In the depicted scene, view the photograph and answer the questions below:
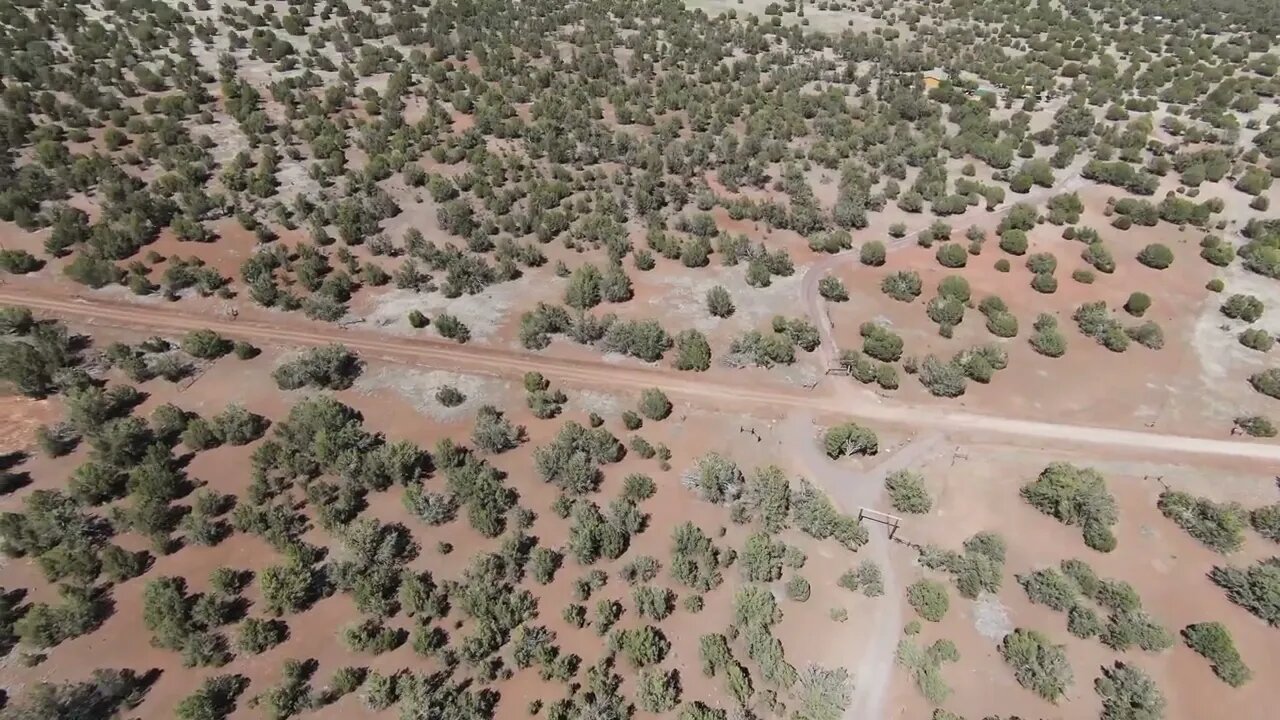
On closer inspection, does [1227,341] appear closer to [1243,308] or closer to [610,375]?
[1243,308]

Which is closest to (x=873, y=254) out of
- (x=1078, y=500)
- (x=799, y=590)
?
(x=1078, y=500)

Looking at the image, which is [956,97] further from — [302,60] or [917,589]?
[302,60]

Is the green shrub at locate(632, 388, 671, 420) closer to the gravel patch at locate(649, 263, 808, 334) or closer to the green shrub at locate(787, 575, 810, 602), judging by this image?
the gravel patch at locate(649, 263, 808, 334)

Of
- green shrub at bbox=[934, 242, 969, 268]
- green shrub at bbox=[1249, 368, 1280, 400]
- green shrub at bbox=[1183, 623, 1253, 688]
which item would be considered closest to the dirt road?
green shrub at bbox=[1249, 368, 1280, 400]

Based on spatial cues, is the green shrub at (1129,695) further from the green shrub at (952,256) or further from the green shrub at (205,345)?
the green shrub at (205,345)

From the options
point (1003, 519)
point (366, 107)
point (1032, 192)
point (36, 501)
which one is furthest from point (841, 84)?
point (36, 501)

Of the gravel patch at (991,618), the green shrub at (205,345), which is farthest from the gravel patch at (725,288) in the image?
the green shrub at (205,345)
